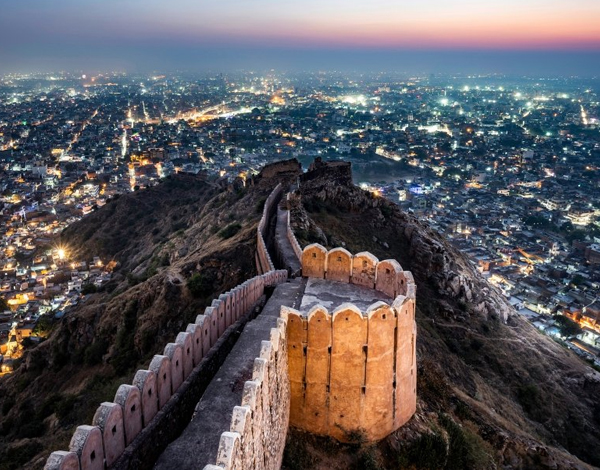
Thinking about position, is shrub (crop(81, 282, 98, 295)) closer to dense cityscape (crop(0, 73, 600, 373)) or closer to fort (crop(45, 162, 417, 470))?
dense cityscape (crop(0, 73, 600, 373))

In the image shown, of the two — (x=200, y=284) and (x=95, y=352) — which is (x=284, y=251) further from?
(x=95, y=352)

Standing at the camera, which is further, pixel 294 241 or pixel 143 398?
pixel 294 241

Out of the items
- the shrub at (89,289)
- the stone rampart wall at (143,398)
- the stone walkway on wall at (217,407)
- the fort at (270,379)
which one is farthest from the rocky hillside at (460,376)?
the shrub at (89,289)

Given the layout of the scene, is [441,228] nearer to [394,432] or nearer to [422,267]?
[422,267]

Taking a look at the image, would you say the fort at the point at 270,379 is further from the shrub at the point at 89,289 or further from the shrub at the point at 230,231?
the shrub at the point at 89,289

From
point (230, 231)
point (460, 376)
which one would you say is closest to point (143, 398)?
point (460, 376)

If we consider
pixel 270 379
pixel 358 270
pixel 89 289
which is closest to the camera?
pixel 270 379
